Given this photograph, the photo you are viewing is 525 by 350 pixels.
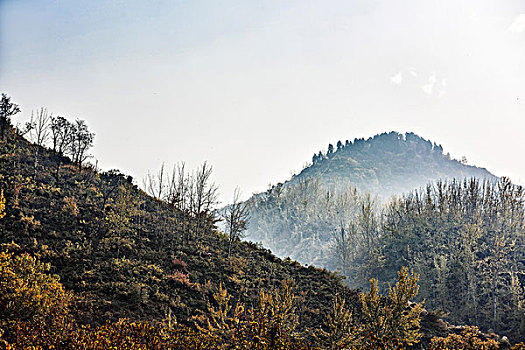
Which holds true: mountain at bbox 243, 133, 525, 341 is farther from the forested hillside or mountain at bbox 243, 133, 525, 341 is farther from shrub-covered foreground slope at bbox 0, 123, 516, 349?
shrub-covered foreground slope at bbox 0, 123, 516, 349

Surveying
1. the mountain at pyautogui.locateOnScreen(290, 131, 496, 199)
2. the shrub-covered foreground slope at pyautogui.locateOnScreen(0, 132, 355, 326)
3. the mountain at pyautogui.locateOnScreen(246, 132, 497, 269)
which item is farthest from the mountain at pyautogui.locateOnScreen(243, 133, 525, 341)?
the mountain at pyautogui.locateOnScreen(290, 131, 496, 199)

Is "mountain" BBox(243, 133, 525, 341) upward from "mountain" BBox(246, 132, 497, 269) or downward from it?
downward

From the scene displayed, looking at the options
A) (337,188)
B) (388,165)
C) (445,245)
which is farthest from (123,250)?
(388,165)

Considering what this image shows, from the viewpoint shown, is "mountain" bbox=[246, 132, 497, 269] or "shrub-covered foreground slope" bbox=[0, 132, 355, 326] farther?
"mountain" bbox=[246, 132, 497, 269]

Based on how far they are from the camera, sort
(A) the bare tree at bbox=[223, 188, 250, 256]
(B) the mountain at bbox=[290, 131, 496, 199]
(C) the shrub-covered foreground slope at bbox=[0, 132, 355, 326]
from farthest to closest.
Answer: (B) the mountain at bbox=[290, 131, 496, 199] → (A) the bare tree at bbox=[223, 188, 250, 256] → (C) the shrub-covered foreground slope at bbox=[0, 132, 355, 326]

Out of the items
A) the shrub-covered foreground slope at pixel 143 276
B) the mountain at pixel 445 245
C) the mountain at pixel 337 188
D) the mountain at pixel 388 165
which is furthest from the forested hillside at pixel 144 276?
the mountain at pixel 388 165

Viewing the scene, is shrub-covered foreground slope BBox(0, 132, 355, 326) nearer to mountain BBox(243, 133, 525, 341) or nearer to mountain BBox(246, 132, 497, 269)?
mountain BBox(243, 133, 525, 341)

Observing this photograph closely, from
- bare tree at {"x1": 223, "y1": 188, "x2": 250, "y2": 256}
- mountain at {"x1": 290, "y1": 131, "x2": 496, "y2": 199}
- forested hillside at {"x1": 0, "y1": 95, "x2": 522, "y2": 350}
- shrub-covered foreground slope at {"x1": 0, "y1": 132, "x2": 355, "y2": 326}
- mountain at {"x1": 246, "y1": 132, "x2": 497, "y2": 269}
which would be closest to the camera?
forested hillside at {"x1": 0, "y1": 95, "x2": 522, "y2": 350}

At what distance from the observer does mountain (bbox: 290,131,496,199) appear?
128m

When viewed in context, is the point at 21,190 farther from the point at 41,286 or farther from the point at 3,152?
the point at 41,286

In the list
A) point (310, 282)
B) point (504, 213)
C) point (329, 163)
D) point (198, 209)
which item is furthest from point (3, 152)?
point (329, 163)

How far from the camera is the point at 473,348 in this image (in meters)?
12.3

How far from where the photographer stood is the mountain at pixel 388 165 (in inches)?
5030

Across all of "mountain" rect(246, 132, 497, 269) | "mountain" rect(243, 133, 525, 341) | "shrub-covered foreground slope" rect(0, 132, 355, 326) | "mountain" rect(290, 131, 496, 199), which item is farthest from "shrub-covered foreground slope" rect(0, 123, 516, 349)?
"mountain" rect(290, 131, 496, 199)
